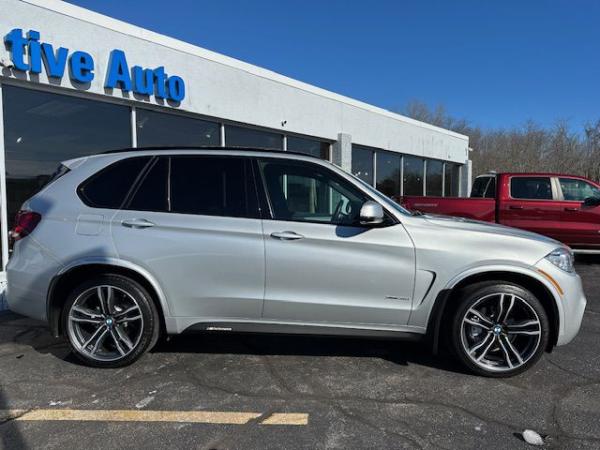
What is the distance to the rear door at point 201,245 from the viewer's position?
3.83m

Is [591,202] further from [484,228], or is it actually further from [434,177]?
[434,177]

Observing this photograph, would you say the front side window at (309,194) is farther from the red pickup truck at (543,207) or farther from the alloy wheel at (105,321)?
the red pickup truck at (543,207)

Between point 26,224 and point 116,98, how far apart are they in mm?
4114

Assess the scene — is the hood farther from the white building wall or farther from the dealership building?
the white building wall

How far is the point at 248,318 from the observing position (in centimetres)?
390

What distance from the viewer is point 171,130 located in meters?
8.82

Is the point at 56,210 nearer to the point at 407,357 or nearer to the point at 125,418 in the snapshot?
the point at 125,418

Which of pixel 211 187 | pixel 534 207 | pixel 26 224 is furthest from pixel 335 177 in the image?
pixel 534 207

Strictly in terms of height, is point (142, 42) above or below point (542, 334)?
above

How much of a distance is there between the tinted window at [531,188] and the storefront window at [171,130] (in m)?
6.09

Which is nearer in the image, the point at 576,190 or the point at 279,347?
the point at 279,347

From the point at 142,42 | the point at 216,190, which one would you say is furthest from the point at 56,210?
the point at 142,42

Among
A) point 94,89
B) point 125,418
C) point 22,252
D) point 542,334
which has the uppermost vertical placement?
point 94,89

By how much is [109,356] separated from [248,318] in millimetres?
1248
